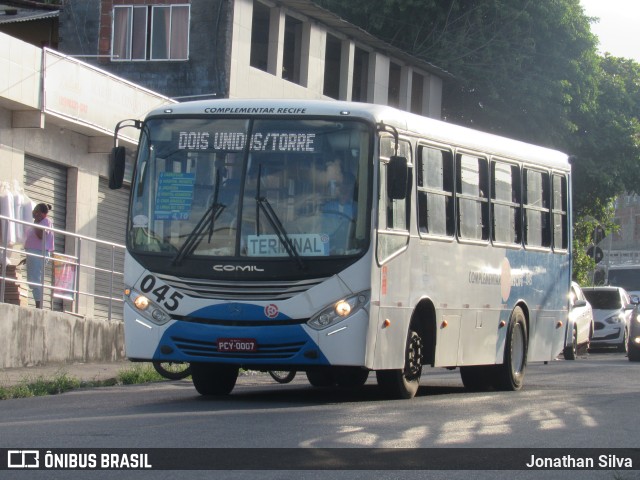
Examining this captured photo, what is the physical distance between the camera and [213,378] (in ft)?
49.1

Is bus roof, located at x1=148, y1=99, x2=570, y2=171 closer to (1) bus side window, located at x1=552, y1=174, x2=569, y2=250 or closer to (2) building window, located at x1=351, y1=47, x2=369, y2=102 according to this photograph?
(1) bus side window, located at x1=552, y1=174, x2=569, y2=250

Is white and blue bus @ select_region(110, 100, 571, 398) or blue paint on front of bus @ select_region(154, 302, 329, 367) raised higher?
white and blue bus @ select_region(110, 100, 571, 398)

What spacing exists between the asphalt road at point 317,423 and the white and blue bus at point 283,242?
0.54 metres

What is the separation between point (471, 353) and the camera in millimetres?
16312

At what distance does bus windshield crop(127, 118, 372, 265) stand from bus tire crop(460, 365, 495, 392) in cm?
486

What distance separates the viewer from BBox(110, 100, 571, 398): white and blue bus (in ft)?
43.5

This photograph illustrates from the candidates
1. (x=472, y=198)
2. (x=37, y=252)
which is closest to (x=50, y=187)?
(x=37, y=252)

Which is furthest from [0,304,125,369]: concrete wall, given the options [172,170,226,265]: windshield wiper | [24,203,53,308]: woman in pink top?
[172,170,226,265]: windshield wiper

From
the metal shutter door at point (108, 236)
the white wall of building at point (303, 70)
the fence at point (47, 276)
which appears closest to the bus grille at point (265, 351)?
the fence at point (47, 276)

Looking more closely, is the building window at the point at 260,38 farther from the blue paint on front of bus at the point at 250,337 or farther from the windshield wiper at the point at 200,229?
the blue paint on front of bus at the point at 250,337

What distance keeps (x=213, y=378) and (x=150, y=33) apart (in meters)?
23.9

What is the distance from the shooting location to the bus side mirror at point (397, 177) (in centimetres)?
1346

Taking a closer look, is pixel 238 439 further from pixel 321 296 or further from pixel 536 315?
pixel 536 315

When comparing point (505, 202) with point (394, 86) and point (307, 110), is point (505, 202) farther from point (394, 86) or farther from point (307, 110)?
point (394, 86)
